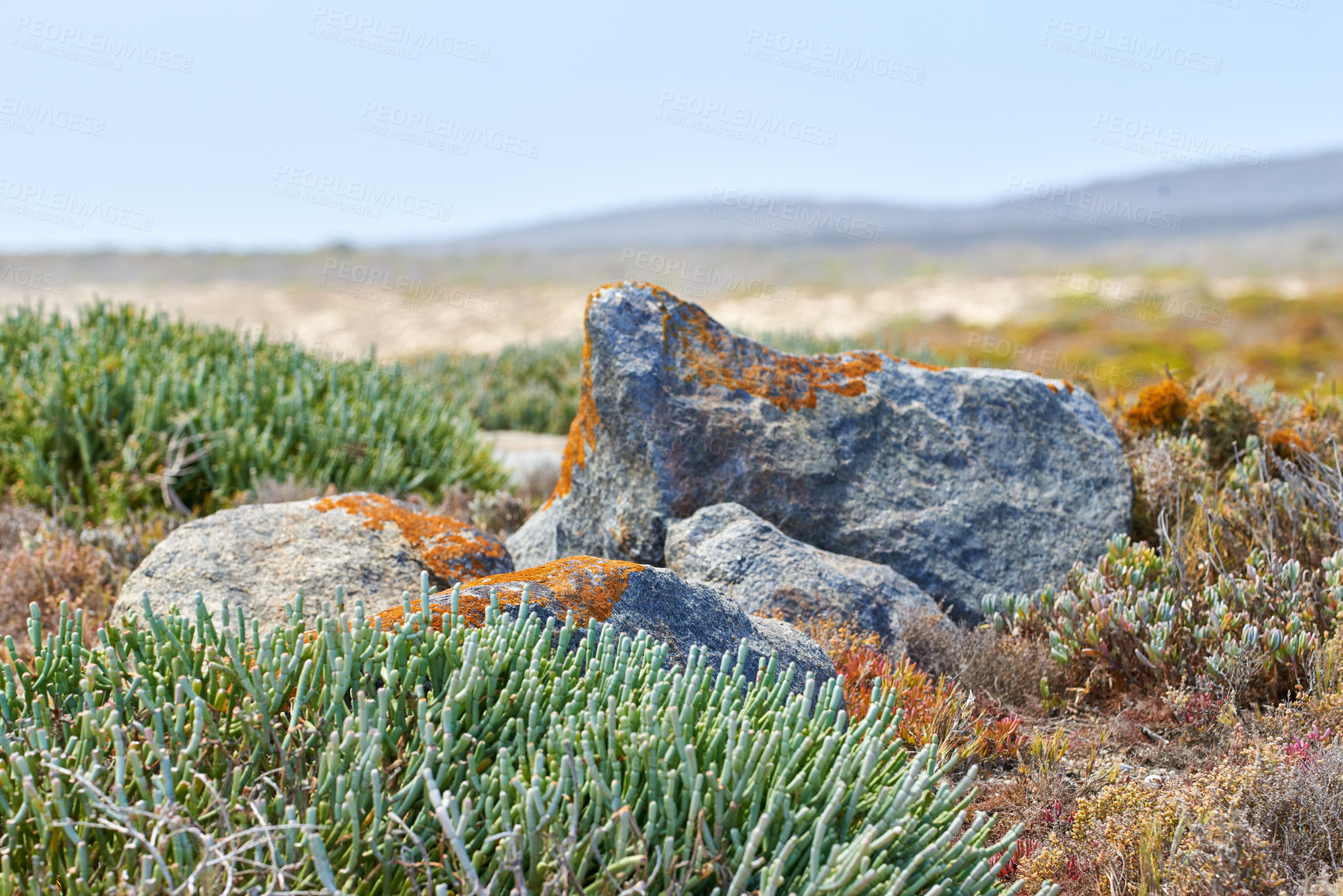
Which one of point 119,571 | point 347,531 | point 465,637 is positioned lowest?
point 119,571

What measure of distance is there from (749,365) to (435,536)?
75.2 inches

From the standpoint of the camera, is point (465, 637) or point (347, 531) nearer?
point (465, 637)

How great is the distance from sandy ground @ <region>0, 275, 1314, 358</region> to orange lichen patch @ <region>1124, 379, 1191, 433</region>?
1333 inches

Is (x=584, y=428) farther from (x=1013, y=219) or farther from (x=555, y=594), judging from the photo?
(x=1013, y=219)

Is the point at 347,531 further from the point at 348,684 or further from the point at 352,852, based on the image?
the point at 352,852

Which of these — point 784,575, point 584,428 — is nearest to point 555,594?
point 784,575

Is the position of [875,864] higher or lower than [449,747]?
lower

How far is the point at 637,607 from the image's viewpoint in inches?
124

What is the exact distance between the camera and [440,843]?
6.88 ft

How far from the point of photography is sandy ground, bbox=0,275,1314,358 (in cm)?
4381

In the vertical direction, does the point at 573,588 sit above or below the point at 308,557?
above

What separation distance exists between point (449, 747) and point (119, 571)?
415 cm

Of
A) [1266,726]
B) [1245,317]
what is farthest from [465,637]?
[1245,317]

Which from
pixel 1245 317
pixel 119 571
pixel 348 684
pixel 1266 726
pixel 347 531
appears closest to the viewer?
pixel 348 684
